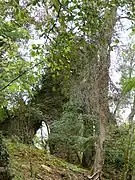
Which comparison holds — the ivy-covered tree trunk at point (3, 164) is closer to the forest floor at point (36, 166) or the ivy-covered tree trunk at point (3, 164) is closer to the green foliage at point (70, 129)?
the forest floor at point (36, 166)

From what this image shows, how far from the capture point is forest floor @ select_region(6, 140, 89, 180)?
4730 millimetres

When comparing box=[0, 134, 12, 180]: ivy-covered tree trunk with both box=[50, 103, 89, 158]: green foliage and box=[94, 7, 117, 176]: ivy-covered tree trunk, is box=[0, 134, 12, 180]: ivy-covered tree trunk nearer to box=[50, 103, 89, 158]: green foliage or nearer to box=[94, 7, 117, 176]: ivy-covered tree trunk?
box=[94, 7, 117, 176]: ivy-covered tree trunk

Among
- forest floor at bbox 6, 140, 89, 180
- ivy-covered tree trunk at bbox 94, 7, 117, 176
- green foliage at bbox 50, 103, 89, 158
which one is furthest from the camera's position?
green foliage at bbox 50, 103, 89, 158

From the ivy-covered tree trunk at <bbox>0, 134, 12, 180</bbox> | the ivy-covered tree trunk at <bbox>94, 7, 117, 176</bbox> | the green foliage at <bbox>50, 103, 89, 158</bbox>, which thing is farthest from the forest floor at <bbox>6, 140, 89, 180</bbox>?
the ivy-covered tree trunk at <bbox>0, 134, 12, 180</bbox>

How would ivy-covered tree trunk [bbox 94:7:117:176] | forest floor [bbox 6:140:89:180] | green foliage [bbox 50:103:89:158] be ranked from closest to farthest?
forest floor [bbox 6:140:89:180] < ivy-covered tree trunk [bbox 94:7:117:176] < green foliage [bbox 50:103:89:158]

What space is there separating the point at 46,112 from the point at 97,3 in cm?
538

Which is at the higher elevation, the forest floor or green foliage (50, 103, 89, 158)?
green foliage (50, 103, 89, 158)

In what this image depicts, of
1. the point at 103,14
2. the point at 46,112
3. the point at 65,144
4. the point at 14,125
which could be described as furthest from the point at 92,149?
the point at 103,14

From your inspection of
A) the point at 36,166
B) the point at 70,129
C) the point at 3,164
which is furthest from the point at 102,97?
the point at 3,164

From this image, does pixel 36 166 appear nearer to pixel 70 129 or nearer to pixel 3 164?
pixel 70 129

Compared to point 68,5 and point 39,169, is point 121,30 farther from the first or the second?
point 68,5

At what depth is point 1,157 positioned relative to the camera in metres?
3.11

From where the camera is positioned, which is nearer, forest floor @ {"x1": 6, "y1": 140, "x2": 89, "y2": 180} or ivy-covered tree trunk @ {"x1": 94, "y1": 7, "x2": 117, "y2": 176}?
forest floor @ {"x1": 6, "y1": 140, "x2": 89, "y2": 180}

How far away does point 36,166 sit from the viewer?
5.24 m
